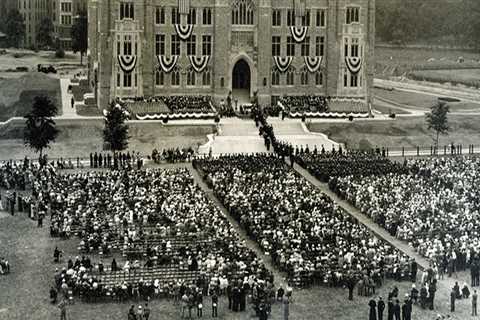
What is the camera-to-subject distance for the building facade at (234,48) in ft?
284

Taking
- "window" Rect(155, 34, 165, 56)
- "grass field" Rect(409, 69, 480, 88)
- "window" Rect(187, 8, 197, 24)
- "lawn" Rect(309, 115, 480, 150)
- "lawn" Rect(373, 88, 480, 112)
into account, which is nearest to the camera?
"lawn" Rect(309, 115, 480, 150)

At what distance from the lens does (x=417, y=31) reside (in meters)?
176

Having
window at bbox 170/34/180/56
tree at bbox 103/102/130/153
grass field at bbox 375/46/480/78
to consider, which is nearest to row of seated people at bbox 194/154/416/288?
tree at bbox 103/102/130/153

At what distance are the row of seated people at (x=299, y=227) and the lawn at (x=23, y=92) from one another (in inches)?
1374

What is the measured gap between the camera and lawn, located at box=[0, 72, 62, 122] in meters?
91.9

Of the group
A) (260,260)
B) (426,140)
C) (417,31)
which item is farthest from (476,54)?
(260,260)

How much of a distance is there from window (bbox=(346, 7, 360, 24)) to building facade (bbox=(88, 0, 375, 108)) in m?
0.12

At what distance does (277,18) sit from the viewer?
91625 mm

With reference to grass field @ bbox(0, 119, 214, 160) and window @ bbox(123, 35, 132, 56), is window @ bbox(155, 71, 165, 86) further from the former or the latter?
grass field @ bbox(0, 119, 214, 160)

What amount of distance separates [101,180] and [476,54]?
410ft

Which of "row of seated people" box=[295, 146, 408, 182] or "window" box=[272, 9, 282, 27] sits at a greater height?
"window" box=[272, 9, 282, 27]

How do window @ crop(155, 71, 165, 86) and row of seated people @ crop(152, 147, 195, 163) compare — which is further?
window @ crop(155, 71, 165, 86)

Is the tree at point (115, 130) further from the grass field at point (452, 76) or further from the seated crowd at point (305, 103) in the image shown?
the grass field at point (452, 76)

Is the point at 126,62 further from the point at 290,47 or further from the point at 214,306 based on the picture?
the point at 214,306
